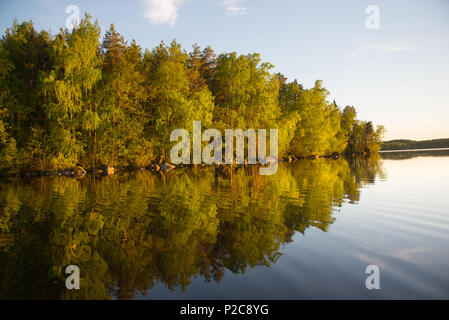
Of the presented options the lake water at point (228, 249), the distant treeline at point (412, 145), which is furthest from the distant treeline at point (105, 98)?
the distant treeline at point (412, 145)

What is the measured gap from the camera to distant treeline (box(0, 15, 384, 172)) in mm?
31469

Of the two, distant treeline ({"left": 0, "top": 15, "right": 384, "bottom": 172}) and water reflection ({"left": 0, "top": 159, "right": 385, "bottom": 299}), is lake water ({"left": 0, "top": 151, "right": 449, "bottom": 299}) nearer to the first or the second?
water reflection ({"left": 0, "top": 159, "right": 385, "bottom": 299})

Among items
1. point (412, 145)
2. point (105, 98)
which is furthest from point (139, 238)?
point (412, 145)

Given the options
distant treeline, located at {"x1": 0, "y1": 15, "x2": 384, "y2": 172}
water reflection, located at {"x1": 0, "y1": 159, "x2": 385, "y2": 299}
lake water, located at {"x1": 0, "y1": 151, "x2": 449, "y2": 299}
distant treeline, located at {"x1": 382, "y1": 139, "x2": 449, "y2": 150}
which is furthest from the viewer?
distant treeline, located at {"x1": 382, "y1": 139, "x2": 449, "y2": 150}

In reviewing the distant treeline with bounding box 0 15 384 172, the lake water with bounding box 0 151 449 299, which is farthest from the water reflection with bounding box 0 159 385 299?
the distant treeline with bounding box 0 15 384 172

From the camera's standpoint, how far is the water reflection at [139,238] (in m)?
5.36

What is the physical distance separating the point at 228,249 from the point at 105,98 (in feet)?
116

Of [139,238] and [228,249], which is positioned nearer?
[228,249]

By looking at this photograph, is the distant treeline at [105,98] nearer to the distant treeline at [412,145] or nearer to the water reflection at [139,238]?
the water reflection at [139,238]

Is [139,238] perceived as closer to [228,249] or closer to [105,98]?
[228,249]

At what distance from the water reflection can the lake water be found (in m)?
0.04

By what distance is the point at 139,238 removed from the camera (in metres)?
7.75

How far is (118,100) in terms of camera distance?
38.2 meters

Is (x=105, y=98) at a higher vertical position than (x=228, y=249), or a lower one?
higher
